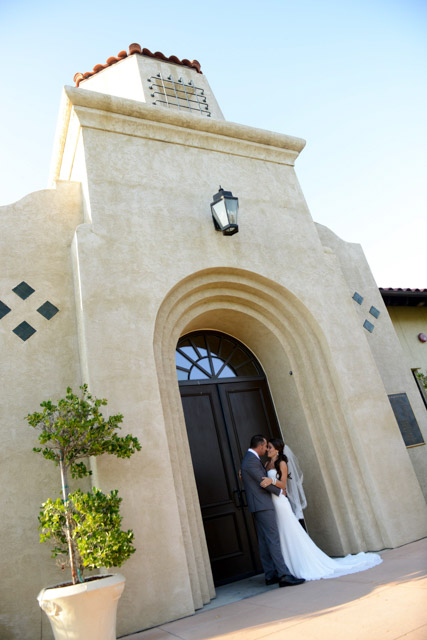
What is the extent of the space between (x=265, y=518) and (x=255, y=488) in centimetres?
36

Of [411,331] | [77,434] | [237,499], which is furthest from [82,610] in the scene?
[411,331]

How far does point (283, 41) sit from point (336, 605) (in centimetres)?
722

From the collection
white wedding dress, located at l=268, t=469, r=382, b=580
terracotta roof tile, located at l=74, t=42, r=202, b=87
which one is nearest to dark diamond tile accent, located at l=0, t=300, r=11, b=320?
white wedding dress, located at l=268, t=469, r=382, b=580

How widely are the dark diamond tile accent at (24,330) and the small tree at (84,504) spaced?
4.47ft

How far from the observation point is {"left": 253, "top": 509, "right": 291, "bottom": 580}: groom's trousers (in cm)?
507

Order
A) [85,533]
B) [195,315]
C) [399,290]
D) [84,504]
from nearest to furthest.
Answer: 1. [85,533]
2. [84,504]
3. [195,315]
4. [399,290]

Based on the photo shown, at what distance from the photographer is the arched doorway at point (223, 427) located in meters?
6.00

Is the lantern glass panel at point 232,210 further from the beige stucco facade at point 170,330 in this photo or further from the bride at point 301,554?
the bride at point 301,554

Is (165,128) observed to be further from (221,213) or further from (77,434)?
(77,434)

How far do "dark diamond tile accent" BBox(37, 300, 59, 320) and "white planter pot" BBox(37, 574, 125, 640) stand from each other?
10.3ft

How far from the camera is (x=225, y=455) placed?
6.41 metres

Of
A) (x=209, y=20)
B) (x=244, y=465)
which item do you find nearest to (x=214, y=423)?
(x=244, y=465)

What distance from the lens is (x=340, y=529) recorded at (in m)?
5.90

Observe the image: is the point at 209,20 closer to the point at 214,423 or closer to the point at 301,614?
the point at 214,423
